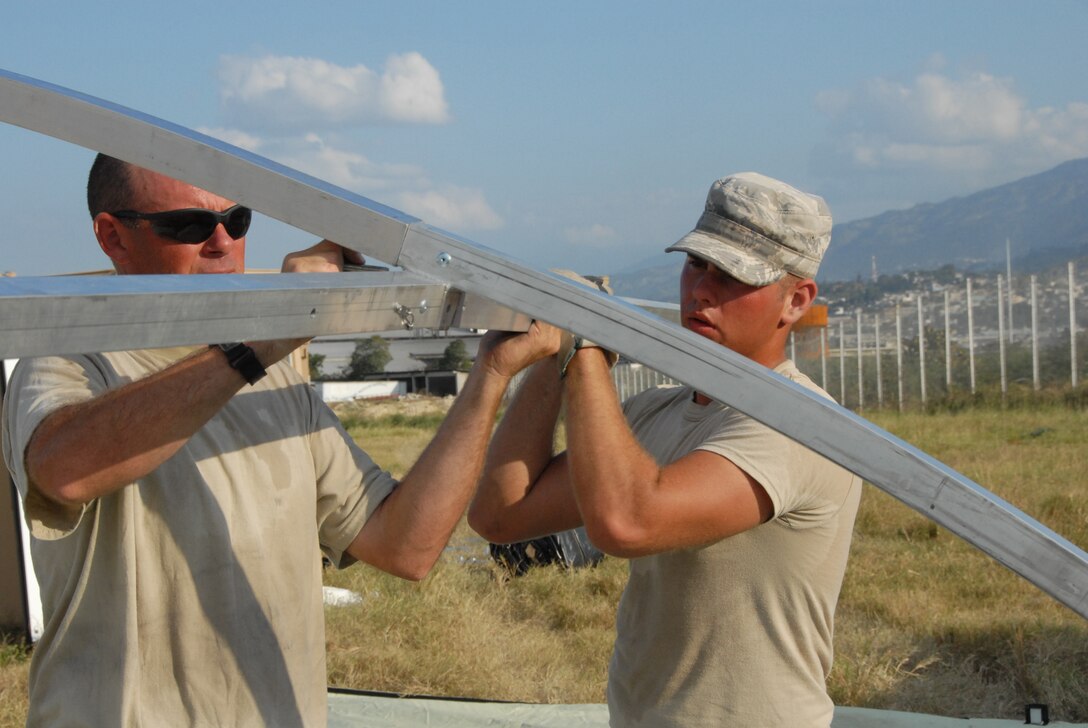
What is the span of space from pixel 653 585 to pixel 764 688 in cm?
29

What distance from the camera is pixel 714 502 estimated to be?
6.16 feet

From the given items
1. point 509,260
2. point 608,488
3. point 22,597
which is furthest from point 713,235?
point 22,597

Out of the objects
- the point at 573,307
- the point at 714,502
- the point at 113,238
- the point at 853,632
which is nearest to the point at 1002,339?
the point at 853,632

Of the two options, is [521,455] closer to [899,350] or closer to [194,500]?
[194,500]

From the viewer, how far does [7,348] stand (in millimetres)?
962

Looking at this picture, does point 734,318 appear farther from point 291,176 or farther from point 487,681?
point 487,681

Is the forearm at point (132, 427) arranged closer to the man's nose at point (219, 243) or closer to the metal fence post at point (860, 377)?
the man's nose at point (219, 243)

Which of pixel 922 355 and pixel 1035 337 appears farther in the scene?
pixel 922 355

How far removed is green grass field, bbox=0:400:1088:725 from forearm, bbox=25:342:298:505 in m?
3.08

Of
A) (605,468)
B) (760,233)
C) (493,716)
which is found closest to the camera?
(605,468)

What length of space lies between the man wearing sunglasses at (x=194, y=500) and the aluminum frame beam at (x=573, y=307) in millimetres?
290

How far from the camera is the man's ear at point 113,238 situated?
6.50ft

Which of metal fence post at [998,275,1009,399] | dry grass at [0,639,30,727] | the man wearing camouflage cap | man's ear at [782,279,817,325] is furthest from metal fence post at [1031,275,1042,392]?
the man wearing camouflage cap

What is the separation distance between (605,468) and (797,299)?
660 mm
